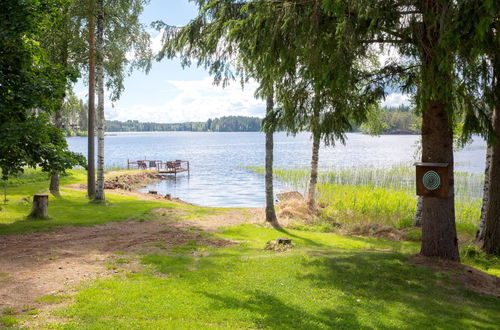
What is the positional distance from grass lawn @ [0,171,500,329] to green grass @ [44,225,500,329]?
2cm

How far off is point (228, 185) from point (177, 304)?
2691 centimetres

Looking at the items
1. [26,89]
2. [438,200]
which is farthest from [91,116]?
[438,200]

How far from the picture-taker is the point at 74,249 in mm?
9883

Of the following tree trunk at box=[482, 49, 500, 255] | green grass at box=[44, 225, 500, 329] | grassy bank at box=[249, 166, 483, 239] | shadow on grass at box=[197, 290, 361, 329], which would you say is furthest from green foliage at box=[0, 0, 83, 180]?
tree trunk at box=[482, 49, 500, 255]

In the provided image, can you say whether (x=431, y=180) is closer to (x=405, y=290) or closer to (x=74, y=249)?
(x=405, y=290)

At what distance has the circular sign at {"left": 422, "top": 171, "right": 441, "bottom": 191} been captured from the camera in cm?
859

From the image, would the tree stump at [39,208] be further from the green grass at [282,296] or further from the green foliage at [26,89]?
the green grass at [282,296]

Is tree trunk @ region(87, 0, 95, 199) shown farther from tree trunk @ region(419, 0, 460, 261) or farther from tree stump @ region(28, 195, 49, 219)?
tree trunk @ region(419, 0, 460, 261)

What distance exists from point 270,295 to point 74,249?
5.33 meters

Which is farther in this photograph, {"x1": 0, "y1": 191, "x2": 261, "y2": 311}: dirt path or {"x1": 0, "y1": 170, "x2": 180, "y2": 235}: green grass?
{"x1": 0, "y1": 170, "x2": 180, "y2": 235}: green grass

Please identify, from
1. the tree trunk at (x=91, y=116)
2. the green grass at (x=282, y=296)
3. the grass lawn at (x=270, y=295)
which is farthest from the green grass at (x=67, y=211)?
the green grass at (x=282, y=296)

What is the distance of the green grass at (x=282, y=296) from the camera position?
587 cm

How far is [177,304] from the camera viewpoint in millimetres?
6355

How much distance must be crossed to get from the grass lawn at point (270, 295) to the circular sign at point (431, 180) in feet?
5.40
